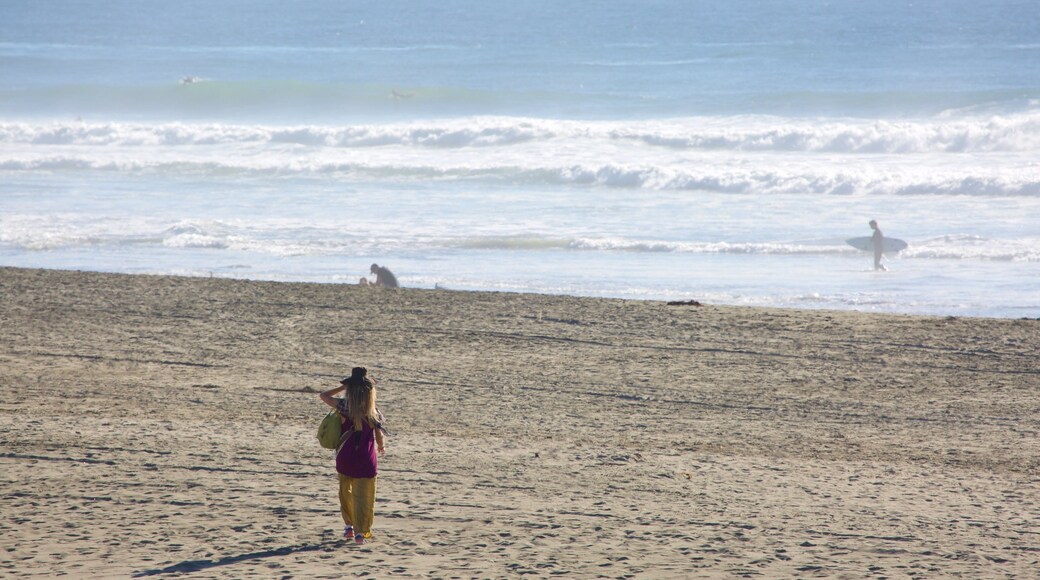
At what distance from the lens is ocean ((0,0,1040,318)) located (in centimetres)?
1680

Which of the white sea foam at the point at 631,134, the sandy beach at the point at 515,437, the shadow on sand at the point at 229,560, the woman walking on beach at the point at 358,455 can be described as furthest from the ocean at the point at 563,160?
the shadow on sand at the point at 229,560

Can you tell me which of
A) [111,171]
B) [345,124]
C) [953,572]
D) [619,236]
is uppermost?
[345,124]

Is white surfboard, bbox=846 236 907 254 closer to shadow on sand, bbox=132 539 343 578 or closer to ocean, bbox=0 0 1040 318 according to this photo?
ocean, bbox=0 0 1040 318

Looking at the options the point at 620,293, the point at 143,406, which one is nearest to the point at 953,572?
the point at 143,406

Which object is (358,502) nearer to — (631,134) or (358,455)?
(358,455)

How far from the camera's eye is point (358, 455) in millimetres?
5762

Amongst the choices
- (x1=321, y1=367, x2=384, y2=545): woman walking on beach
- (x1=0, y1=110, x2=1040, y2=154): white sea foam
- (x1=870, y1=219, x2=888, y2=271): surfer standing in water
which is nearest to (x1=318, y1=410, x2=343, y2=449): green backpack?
(x1=321, y1=367, x2=384, y2=545): woman walking on beach

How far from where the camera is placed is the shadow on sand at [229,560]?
534cm

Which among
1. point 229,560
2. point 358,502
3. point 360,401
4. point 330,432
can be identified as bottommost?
point 229,560

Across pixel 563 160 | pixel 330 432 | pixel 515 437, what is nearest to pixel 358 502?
pixel 330 432

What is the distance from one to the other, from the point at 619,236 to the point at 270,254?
5520 millimetres

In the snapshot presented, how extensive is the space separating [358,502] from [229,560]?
0.64 meters

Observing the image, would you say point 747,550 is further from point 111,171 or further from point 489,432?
point 111,171

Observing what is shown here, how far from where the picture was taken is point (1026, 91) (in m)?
37.1
